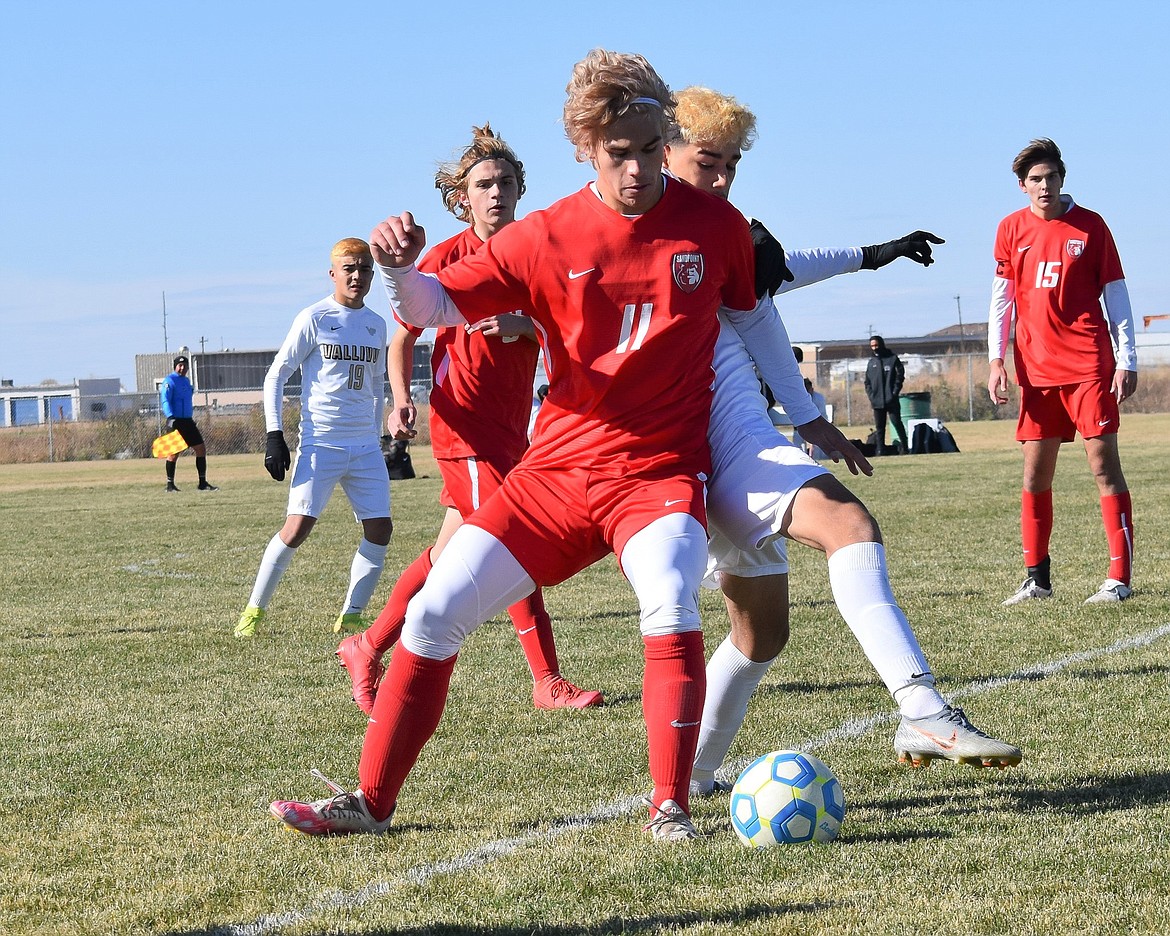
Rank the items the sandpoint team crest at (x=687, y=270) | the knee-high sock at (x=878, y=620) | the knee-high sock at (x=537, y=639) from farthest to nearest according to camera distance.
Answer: the knee-high sock at (x=537, y=639) < the sandpoint team crest at (x=687, y=270) < the knee-high sock at (x=878, y=620)

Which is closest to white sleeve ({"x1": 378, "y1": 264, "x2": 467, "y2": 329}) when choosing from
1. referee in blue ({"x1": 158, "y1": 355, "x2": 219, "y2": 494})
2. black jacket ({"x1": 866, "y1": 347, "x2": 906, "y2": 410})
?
referee in blue ({"x1": 158, "y1": 355, "x2": 219, "y2": 494})

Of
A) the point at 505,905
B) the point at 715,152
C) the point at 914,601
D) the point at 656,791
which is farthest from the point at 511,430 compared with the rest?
the point at 914,601

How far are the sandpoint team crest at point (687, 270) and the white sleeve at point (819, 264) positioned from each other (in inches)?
26.2

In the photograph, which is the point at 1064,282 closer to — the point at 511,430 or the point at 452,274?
the point at 511,430

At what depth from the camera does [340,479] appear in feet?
26.8

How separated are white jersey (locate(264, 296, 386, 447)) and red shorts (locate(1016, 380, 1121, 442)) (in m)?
3.65

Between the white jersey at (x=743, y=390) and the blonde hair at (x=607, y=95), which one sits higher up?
the blonde hair at (x=607, y=95)

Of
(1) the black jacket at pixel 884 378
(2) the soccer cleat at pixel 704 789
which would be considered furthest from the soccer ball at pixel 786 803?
(1) the black jacket at pixel 884 378

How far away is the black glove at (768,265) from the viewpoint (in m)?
3.86

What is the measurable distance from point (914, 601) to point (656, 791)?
15.6ft

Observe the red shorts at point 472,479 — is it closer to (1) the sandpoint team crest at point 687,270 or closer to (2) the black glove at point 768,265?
(2) the black glove at point 768,265

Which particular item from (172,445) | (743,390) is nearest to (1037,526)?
(743,390)

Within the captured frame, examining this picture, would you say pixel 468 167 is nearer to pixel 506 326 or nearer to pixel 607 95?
pixel 506 326

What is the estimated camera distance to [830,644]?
6.79 m
